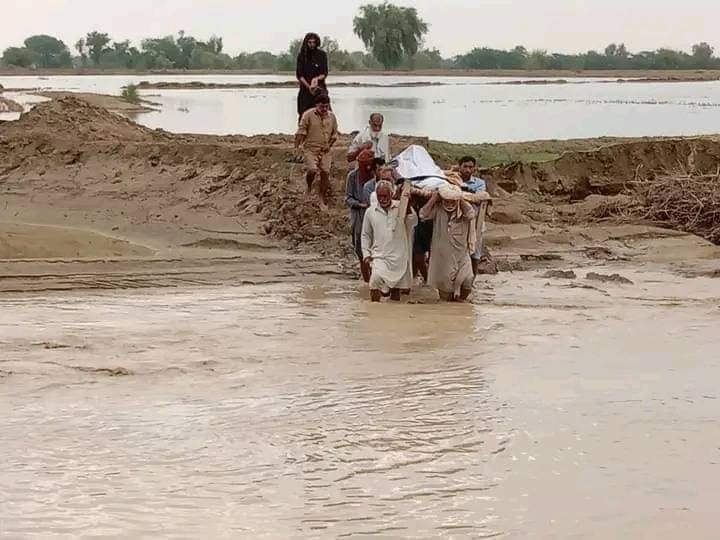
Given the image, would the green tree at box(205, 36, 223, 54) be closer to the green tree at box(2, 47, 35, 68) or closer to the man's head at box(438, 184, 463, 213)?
the green tree at box(2, 47, 35, 68)

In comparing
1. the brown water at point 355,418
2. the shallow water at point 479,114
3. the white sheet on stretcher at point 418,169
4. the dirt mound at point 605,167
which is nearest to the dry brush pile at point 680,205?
the dirt mound at point 605,167

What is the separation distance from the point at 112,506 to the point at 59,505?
0.25 meters

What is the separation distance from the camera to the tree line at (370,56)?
8906 cm

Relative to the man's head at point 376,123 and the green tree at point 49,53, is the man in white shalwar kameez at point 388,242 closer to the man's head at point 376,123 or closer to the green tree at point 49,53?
the man's head at point 376,123

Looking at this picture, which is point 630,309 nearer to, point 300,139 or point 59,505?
point 300,139

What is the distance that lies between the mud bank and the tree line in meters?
70.9

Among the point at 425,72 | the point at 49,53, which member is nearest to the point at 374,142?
the point at 425,72

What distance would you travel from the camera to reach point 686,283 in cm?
1144

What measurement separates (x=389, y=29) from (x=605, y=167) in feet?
242

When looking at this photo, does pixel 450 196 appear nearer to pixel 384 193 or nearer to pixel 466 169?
pixel 384 193

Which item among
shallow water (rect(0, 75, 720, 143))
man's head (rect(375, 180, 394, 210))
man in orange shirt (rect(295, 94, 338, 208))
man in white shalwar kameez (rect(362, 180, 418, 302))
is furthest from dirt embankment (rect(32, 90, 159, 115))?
man's head (rect(375, 180, 394, 210))

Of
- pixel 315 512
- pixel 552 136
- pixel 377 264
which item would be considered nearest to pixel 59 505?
pixel 315 512

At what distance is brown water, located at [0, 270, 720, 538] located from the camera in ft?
17.5

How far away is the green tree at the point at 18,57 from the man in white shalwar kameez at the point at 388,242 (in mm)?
107098
